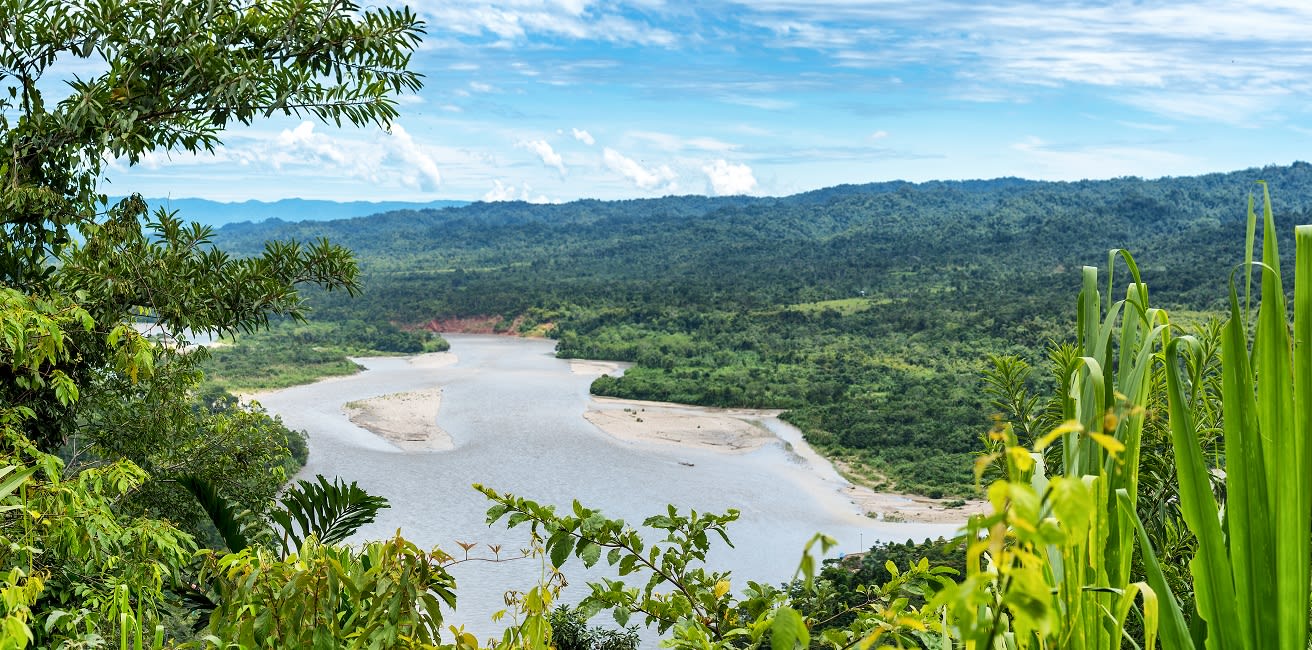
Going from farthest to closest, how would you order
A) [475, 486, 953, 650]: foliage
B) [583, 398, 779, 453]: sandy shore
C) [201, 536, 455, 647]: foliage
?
[583, 398, 779, 453]: sandy shore
[475, 486, 953, 650]: foliage
[201, 536, 455, 647]: foliage

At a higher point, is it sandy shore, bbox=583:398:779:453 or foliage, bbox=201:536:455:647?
foliage, bbox=201:536:455:647

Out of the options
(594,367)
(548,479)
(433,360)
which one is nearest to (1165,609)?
(548,479)

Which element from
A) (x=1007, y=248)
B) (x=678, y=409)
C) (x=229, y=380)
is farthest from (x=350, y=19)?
(x=1007, y=248)

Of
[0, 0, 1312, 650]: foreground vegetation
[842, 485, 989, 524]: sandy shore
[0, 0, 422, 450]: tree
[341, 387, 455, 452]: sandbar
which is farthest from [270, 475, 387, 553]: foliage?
[341, 387, 455, 452]: sandbar

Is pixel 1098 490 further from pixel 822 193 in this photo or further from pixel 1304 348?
pixel 822 193

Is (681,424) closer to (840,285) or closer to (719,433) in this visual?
(719,433)

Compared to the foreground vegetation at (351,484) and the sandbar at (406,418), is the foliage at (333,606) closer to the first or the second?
the foreground vegetation at (351,484)

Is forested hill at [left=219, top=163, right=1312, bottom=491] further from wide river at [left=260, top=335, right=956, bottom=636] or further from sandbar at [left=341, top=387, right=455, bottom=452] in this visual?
sandbar at [left=341, top=387, right=455, bottom=452]

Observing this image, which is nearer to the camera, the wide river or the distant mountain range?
the wide river
